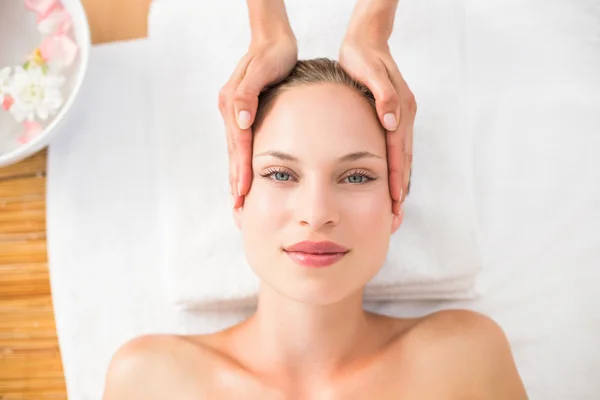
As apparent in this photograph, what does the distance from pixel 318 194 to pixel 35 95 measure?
2.47 feet

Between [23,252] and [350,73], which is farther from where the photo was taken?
[23,252]

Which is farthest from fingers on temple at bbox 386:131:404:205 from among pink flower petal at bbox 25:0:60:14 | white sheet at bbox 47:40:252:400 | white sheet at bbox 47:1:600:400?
pink flower petal at bbox 25:0:60:14

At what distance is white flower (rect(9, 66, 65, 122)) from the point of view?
1351 millimetres

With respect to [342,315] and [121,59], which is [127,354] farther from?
[121,59]

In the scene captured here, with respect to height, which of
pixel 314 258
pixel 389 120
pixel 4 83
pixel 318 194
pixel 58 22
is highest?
pixel 58 22

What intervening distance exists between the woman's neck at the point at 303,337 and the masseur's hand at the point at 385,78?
0.25 meters

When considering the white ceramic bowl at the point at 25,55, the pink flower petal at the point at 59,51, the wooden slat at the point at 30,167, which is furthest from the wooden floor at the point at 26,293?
the pink flower petal at the point at 59,51

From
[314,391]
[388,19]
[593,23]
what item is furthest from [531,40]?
[314,391]

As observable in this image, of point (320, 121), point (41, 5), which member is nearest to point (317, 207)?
point (320, 121)

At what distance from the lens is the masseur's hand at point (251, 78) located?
42.2 inches

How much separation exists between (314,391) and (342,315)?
0.17m

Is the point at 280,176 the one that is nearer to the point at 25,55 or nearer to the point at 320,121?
the point at 320,121

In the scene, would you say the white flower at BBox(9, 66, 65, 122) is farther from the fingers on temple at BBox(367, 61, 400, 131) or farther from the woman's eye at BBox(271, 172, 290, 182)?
the fingers on temple at BBox(367, 61, 400, 131)

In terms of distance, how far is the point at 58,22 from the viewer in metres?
1.39
